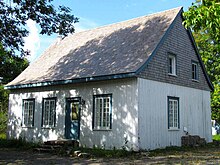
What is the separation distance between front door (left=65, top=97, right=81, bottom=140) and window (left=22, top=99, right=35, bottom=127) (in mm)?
2886

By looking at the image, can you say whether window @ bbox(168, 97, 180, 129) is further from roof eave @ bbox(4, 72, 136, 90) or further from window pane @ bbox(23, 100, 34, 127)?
window pane @ bbox(23, 100, 34, 127)

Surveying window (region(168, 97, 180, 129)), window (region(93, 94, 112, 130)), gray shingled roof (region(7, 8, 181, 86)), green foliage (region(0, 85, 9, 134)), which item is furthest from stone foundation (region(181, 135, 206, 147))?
green foliage (region(0, 85, 9, 134))

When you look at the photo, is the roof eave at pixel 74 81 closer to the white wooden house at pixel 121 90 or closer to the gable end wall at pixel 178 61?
the white wooden house at pixel 121 90

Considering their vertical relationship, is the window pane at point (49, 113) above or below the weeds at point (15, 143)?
above

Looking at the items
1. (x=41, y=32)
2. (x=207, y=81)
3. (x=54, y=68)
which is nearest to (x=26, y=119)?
(x=54, y=68)

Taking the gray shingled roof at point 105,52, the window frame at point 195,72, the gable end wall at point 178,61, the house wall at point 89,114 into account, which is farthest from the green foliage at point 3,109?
the window frame at point 195,72

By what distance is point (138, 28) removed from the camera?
17172mm

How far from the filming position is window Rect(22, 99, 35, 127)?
17906 millimetres

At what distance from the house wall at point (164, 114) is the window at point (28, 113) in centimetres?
735

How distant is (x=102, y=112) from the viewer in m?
14.6

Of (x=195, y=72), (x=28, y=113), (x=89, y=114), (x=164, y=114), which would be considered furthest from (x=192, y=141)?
(x=28, y=113)

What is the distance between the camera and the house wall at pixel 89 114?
13.6m

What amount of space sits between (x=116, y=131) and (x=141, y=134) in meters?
1.20

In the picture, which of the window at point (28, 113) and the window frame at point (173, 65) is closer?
the window frame at point (173, 65)
